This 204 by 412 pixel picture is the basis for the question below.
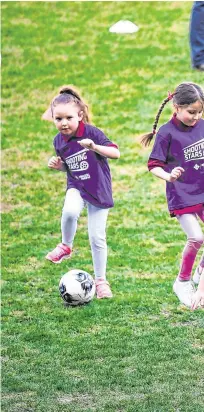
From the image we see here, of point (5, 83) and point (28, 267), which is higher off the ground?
point (5, 83)

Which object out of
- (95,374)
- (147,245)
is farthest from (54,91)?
(95,374)

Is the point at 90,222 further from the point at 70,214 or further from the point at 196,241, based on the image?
the point at 196,241

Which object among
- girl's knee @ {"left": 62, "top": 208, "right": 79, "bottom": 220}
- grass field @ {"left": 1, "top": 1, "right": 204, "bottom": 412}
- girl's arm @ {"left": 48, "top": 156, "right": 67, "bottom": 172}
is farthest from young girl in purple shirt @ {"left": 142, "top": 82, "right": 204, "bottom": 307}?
grass field @ {"left": 1, "top": 1, "right": 204, "bottom": 412}

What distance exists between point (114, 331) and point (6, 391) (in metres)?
2.03

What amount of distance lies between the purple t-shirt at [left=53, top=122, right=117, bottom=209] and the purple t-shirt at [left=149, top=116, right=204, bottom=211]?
1.59 feet

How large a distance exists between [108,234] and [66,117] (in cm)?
745

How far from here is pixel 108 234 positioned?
15.9m

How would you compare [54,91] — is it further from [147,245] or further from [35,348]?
[35,348]

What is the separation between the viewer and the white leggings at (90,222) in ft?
29.2

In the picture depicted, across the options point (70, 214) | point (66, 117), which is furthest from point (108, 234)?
point (66, 117)

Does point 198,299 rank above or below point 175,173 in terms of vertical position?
below

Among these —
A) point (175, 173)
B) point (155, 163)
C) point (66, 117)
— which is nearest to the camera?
point (175, 173)

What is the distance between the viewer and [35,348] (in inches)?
483

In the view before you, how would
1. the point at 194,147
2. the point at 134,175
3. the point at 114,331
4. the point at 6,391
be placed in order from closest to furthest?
the point at 194,147 → the point at 6,391 → the point at 114,331 → the point at 134,175
